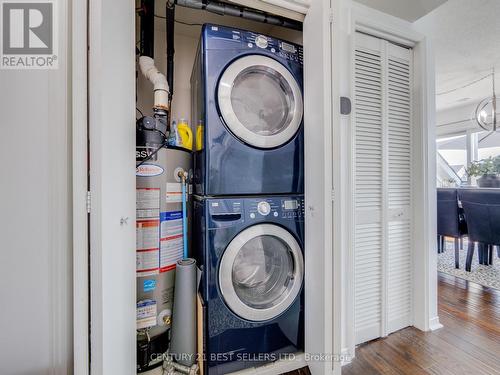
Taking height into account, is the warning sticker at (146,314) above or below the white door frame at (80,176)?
below

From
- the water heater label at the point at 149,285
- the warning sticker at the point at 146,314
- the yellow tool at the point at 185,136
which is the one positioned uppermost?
the yellow tool at the point at 185,136

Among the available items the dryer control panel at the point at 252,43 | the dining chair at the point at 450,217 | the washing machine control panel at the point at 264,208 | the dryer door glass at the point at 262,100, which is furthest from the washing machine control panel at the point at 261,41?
the dining chair at the point at 450,217

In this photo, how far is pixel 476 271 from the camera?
2582 millimetres

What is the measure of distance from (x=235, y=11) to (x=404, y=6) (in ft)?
3.63

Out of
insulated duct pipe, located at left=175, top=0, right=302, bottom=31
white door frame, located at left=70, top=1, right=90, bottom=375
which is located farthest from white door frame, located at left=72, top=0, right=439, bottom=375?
insulated duct pipe, located at left=175, top=0, right=302, bottom=31

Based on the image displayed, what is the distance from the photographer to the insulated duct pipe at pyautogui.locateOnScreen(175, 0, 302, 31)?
124 centimetres

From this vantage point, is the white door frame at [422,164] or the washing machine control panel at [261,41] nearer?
the washing machine control panel at [261,41]

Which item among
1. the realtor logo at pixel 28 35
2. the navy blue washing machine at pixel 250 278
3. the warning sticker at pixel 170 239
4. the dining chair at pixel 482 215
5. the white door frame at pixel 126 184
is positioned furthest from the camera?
the dining chair at pixel 482 215

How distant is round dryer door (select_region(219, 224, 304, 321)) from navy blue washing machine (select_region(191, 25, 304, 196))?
0.83ft

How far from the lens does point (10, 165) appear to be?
814mm

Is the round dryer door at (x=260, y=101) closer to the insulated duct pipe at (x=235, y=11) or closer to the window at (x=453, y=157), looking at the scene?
the insulated duct pipe at (x=235, y=11)

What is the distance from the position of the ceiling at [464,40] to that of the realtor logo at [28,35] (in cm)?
233

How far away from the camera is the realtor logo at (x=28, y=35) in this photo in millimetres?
835

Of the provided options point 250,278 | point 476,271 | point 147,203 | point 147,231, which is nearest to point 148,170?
point 147,203
